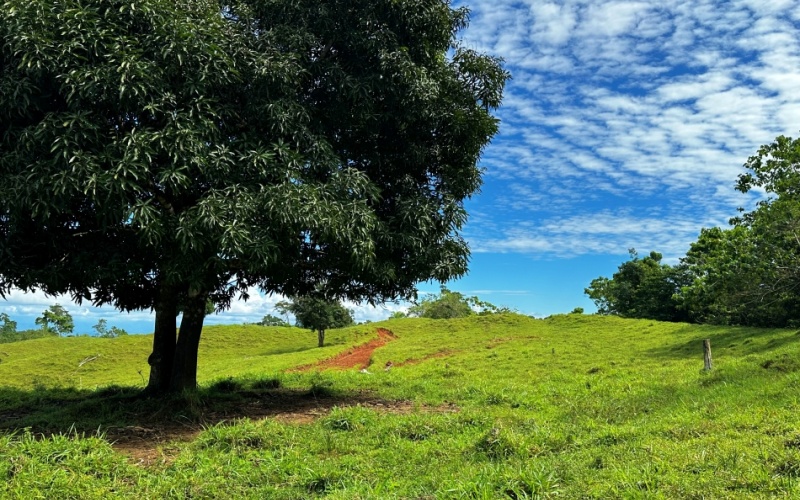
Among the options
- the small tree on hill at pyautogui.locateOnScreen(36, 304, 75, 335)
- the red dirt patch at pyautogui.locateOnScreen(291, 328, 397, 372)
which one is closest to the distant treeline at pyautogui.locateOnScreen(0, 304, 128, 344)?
the small tree on hill at pyautogui.locateOnScreen(36, 304, 75, 335)

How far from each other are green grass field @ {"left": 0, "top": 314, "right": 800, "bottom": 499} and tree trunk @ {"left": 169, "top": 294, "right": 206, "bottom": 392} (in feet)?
2.11

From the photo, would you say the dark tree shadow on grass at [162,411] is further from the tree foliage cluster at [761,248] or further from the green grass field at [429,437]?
the tree foliage cluster at [761,248]

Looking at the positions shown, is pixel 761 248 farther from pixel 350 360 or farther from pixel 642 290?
pixel 642 290

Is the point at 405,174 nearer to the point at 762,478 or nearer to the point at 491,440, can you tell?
the point at 491,440

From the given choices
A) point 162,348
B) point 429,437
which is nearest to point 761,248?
point 429,437

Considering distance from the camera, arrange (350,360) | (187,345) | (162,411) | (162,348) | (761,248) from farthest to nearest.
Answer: (350,360) → (761,248) → (162,348) → (187,345) → (162,411)

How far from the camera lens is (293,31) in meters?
10.2

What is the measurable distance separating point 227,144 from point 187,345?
214 inches

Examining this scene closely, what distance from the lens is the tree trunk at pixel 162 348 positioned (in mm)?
12312

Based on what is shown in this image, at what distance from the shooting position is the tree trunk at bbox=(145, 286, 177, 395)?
12.3m

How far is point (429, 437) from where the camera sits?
340 inches

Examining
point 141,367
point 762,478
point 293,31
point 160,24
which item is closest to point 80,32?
point 160,24

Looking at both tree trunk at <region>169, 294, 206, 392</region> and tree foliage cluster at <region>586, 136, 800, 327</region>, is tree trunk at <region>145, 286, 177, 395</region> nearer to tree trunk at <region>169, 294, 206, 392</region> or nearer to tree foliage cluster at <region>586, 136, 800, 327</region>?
tree trunk at <region>169, 294, 206, 392</region>

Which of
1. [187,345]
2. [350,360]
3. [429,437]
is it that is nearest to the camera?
[429,437]
